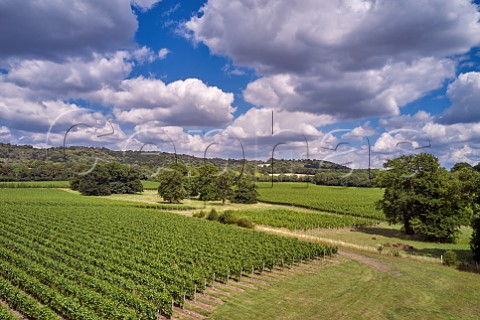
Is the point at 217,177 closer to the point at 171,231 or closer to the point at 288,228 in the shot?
the point at 288,228

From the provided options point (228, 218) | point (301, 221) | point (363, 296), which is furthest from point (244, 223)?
point (363, 296)

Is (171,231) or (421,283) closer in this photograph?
(421,283)

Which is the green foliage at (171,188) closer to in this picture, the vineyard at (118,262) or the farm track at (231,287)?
the vineyard at (118,262)

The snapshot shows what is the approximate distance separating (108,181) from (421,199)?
324ft

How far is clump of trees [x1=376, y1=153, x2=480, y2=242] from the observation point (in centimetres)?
4756

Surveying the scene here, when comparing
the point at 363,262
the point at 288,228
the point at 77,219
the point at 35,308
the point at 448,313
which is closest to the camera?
the point at 35,308

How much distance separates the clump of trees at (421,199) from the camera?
47.6 metres

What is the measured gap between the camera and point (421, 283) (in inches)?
1101

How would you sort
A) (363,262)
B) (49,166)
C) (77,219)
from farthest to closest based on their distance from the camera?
1. (49,166)
2. (77,219)
3. (363,262)

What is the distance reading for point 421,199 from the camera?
4988cm

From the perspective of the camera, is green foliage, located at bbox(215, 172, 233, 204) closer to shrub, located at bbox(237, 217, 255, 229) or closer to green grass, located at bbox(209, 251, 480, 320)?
shrub, located at bbox(237, 217, 255, 229)

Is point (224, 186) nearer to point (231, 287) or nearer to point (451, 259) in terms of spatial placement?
point (451, 259)

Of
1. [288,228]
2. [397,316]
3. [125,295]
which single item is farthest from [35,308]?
[288,228]

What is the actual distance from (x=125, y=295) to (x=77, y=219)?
3873cm
